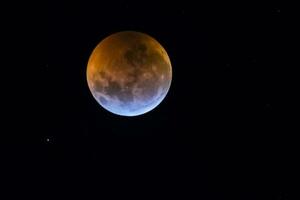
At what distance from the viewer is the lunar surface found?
11.3m

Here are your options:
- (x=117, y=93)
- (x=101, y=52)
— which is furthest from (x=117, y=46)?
(x=117, y=93)

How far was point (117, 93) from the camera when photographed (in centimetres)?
1145

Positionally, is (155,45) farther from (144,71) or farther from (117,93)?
(117,93)

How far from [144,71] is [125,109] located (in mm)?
1160

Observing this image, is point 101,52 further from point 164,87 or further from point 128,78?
point 164,87

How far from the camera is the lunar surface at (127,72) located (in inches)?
445

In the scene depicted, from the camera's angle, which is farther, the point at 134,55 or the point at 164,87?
the point at 164,87

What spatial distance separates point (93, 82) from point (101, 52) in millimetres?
817

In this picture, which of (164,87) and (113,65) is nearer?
(113,65)

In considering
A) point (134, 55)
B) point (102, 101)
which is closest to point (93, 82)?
point (102, 101)

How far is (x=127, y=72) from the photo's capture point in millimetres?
11266

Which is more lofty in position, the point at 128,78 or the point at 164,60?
the point at 164,60

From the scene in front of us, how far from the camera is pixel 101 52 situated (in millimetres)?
11562

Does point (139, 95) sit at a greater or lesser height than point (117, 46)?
lesser
